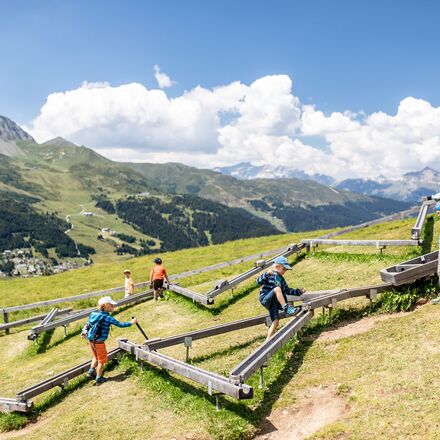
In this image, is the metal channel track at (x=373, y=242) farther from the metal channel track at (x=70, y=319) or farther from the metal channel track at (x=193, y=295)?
the metal channel track at (x=70, y=319)

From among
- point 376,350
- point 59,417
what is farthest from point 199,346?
point 376,350

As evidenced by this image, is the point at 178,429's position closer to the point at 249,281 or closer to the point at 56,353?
the point at 56,353

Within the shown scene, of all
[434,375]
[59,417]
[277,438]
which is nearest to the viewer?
[277,438]

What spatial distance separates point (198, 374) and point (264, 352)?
6.11ft

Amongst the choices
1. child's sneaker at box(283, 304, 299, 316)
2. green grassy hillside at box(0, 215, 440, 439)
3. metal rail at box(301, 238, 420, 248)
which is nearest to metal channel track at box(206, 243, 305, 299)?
metal rail at box(301, 238, 420, 248)

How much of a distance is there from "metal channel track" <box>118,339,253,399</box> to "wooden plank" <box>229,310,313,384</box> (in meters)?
0.25

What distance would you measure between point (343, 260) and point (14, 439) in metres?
17.6

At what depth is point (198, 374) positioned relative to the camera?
34.4 ft

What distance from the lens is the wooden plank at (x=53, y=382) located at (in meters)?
12.5

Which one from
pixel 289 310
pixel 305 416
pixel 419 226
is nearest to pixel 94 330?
pixel 289 310

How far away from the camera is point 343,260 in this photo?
22.9 m

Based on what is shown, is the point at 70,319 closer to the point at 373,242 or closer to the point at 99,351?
the point at 99,351

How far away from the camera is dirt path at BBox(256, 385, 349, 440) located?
895cm

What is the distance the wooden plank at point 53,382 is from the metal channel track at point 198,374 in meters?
1.45
